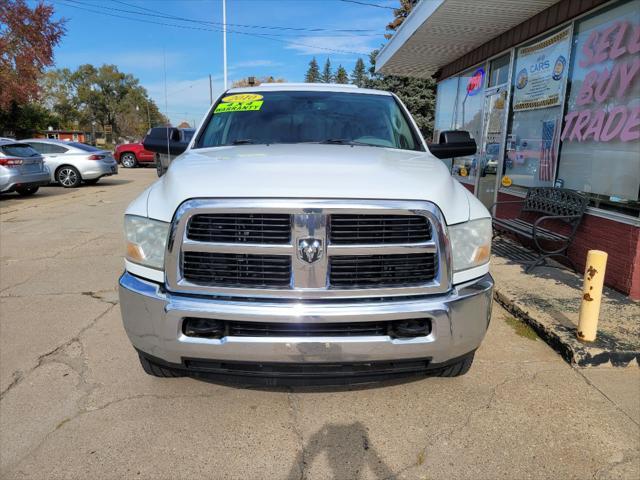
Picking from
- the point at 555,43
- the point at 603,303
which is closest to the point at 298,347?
the point at 603,303

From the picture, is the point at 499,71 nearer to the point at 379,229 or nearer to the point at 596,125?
the point at 596,125

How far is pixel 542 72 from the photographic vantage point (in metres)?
6.80

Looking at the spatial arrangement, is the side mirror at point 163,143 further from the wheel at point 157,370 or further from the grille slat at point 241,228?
the wheel at point 157,370

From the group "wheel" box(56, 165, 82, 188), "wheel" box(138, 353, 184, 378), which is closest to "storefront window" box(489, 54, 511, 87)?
"wheel" box(138, 353, 184, 378)

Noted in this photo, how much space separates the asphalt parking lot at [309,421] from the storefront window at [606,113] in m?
2.39

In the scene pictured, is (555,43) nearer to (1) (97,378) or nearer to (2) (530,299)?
(2) (530,299)

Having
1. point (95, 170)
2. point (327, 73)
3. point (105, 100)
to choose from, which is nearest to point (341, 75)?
point (327, 73)

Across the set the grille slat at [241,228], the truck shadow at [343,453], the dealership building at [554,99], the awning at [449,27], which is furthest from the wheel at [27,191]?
the truck shadow at [343,453]

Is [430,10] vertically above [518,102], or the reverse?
[430,10]

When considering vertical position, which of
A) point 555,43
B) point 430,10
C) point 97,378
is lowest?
point 97,378

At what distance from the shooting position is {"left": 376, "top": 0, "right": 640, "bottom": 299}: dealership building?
4.83 metres

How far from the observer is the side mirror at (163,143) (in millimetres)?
3846

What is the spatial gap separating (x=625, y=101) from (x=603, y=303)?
2.22m

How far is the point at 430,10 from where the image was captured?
7156mm
